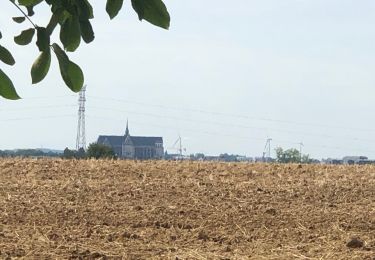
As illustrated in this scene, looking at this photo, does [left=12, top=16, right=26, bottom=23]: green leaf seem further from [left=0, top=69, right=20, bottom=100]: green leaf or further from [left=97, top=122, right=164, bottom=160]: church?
[left=97, top=122, right=164, bottom=160]: church

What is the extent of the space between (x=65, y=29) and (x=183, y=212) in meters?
5.42

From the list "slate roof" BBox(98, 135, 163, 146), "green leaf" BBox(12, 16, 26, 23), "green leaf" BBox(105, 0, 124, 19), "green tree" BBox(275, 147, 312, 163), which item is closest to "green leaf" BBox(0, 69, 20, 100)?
"green leaf" BBox(12, 16, 26, 23)

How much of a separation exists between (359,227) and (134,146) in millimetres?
23623

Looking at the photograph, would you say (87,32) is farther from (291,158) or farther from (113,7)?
(291,158)

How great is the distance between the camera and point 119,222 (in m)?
6.77

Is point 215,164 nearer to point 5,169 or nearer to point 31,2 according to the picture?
point 5,169

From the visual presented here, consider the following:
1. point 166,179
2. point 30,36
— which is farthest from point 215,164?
point 30,36

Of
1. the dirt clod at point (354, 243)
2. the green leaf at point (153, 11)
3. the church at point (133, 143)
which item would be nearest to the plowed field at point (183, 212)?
the dirt clod at point (354, 243)

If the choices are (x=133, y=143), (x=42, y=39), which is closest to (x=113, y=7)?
(x=42, y=39)

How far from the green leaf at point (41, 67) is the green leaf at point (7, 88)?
9 cm

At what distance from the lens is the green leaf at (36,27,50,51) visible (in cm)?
192

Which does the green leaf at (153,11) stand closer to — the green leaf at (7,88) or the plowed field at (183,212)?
the green leaf at (7,88)

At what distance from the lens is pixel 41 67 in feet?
6.40

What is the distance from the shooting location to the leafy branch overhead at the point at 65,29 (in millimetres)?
1909
